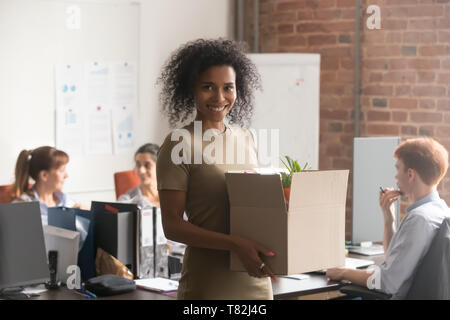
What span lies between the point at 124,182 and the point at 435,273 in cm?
243

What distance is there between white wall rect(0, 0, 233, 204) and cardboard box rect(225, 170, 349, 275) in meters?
3.10

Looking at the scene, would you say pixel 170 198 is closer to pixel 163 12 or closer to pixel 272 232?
pixel 272 232

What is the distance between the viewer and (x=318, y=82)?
4.89 metres

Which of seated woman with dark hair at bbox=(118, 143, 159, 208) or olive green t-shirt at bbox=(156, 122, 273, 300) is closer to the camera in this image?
olive green t-shirt at bbox=(156, 122, 273, 300)

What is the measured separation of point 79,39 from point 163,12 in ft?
2.46

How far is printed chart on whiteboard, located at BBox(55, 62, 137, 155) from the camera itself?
4.79m

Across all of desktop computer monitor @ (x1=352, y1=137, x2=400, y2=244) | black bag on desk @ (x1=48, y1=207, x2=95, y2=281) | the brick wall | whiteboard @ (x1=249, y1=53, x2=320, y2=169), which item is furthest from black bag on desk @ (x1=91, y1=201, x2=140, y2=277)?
the brick wall

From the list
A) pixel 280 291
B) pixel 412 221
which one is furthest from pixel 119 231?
pixel 412 221

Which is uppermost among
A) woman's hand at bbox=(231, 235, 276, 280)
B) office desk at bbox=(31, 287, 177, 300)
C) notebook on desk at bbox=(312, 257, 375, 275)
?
woman's hand at bbox=(231, 235, 276, 280)

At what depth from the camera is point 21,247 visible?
8.64 feet

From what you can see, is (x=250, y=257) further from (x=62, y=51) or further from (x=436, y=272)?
(x=62, y=51)

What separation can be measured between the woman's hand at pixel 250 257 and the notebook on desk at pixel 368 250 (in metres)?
1.90

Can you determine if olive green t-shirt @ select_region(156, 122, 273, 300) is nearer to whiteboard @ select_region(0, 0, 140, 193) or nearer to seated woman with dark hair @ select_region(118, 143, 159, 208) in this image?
seated woman with dark hair @ select_region(118, 143, 159, 208)
